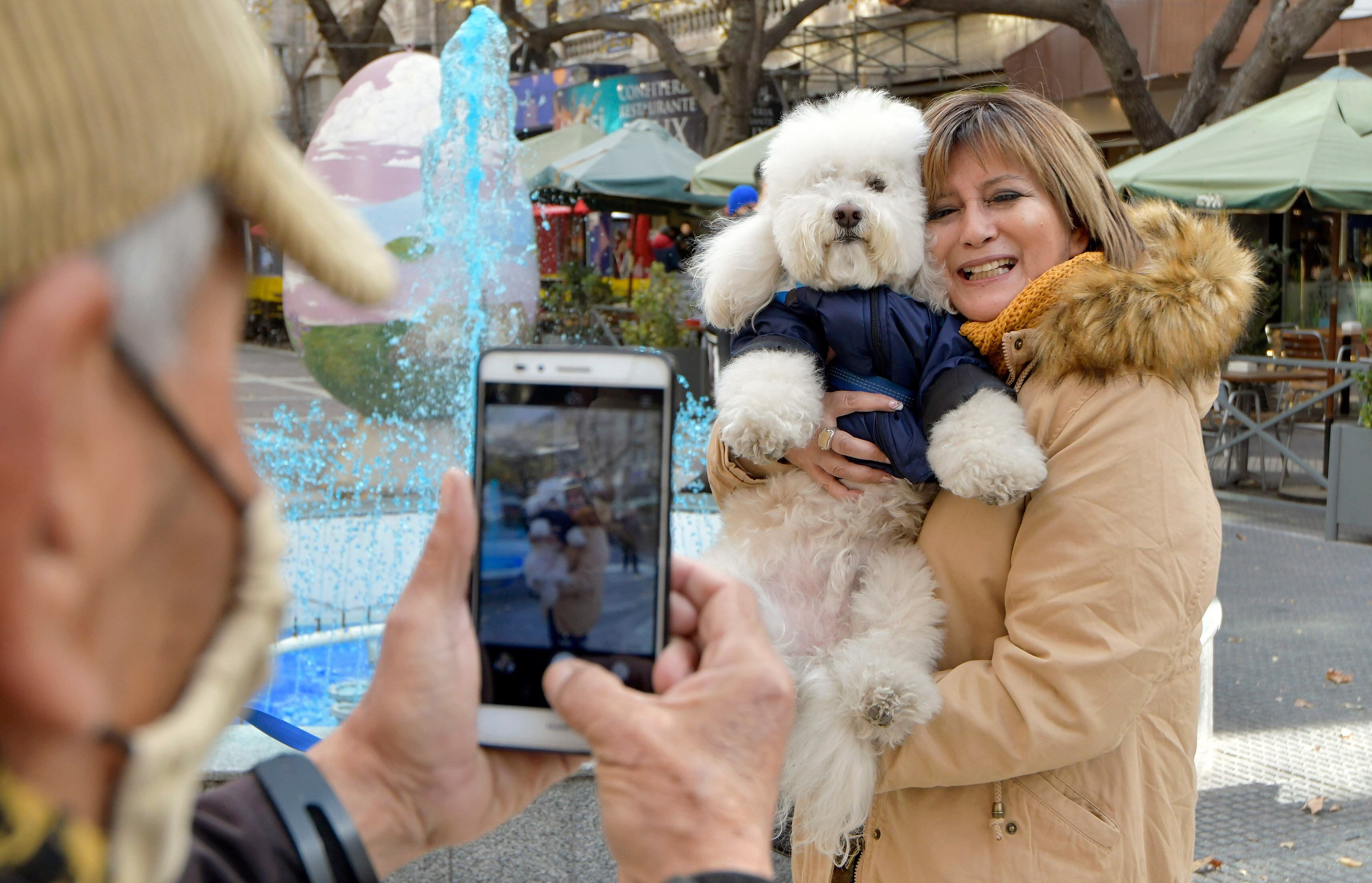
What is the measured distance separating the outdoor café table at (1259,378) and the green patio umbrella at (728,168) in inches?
198

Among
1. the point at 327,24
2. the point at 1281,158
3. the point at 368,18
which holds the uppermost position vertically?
the point at 368,18

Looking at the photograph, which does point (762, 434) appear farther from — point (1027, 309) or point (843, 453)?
point (1027, 309)

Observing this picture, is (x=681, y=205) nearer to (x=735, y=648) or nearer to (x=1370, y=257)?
(x=1370, y=257)

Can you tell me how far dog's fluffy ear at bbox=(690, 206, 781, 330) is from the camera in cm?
263

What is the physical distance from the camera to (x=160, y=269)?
0.71 m

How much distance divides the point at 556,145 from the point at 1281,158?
9146 millimetres

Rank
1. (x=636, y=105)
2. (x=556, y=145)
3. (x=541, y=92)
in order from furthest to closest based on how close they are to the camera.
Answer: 1. (x=541, y=92)
2. (x=636, y=105)
3. (x=556, y=145)

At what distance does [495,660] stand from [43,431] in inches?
32.7

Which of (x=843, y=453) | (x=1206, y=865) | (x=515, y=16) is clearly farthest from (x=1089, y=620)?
(x=515, y=16)

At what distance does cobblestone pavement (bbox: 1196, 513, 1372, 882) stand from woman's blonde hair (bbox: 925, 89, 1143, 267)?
2.73 meters

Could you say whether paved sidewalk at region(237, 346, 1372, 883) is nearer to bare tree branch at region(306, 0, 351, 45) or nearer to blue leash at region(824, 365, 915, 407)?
blue leash at region(824, 365, 915, 407)

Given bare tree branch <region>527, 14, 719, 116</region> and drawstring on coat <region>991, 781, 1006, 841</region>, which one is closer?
drawstring on coat <region>991, 781, 1006, 841</region>

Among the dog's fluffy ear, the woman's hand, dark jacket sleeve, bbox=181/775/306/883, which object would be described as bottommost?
dark jacket sleeve, bbox=181/775/306/883

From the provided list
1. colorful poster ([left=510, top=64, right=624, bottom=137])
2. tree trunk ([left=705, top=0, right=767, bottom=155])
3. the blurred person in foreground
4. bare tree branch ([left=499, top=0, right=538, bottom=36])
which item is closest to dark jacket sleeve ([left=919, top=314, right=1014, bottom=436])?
the blurred person in foreground
